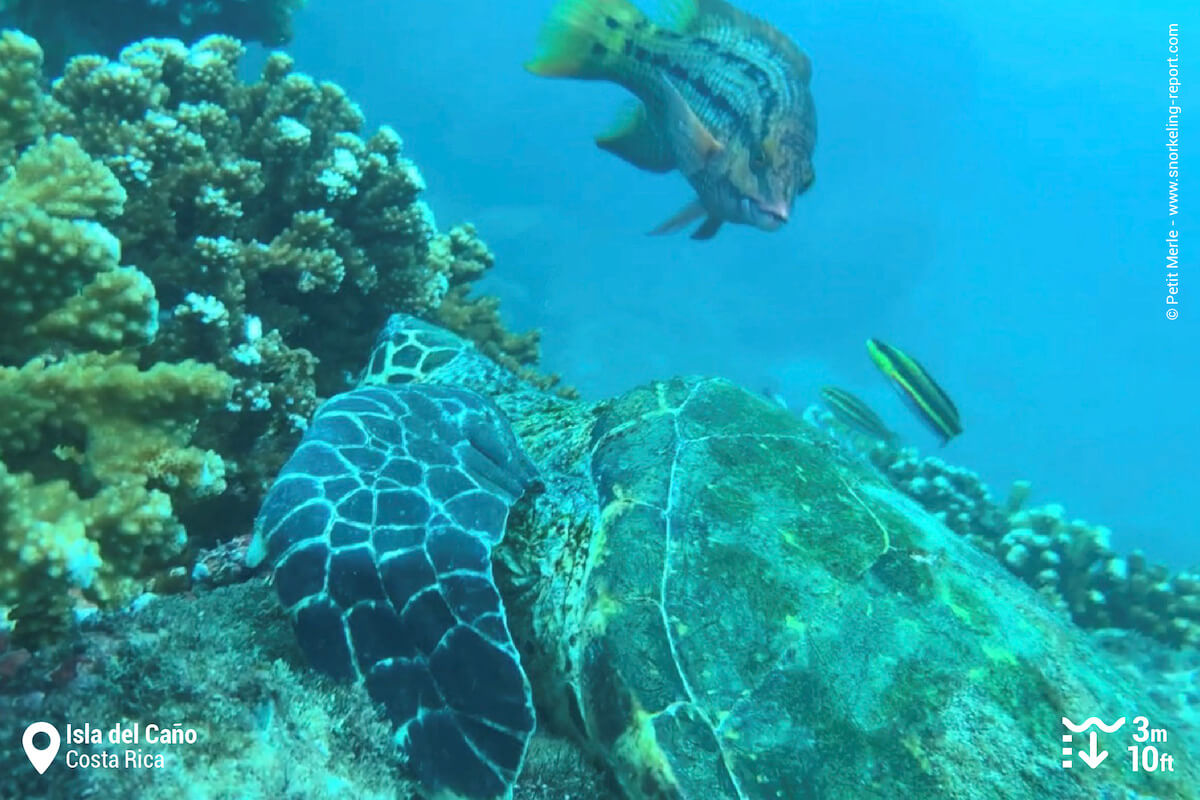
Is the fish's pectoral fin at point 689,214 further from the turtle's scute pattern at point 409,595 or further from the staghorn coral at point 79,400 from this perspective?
the staghorn coral at point 79,400

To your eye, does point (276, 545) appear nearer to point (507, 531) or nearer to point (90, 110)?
point (507, 531)

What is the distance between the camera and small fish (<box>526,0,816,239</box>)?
11.5ft

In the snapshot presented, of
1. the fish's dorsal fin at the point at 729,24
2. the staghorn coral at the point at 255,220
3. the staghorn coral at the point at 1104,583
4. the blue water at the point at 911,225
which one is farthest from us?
the blue water at the point at 911,225

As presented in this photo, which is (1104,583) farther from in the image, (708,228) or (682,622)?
(682,622)

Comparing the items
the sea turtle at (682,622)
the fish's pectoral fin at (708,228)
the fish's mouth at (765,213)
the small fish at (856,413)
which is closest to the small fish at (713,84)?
the fish's mouth at (765,213)

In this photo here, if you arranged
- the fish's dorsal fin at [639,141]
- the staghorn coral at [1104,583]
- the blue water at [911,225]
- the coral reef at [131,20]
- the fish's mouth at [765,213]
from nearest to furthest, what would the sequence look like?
1. the fish's mouth at [765,213]
2. the fish's dorsal fin at [639,141]
3. the staghorn coral at [1104,583]
4. the coral reef at [131,20]
5. the blue water at [911,225]

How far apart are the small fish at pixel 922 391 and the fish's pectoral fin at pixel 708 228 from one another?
5.86 ft

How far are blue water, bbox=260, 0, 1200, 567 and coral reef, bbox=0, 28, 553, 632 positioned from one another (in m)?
20.9

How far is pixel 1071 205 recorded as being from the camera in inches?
2539

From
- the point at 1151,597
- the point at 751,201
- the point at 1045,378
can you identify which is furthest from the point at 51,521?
the point at 1045,378

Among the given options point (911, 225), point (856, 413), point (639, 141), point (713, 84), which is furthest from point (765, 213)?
point (911, 225)

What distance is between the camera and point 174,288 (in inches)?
126

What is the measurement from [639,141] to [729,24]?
72cm

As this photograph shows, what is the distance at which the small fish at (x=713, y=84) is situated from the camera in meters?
3.51
